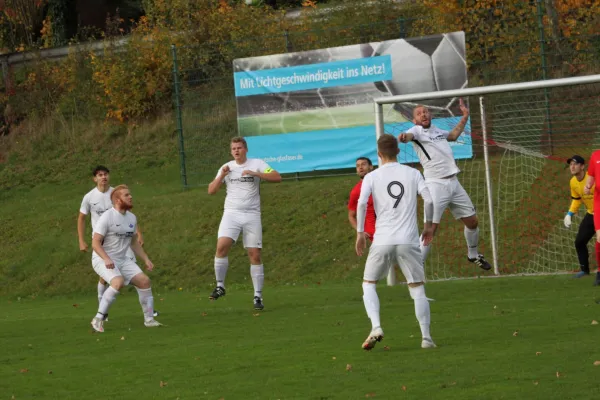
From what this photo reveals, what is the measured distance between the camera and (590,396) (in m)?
7.05

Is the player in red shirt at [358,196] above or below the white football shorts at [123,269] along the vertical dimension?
above

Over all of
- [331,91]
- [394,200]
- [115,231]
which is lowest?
[115,231]

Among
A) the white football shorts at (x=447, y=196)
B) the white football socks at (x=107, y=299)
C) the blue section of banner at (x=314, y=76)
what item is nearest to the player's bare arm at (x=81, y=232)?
the white football socks at (x=107, y=299)

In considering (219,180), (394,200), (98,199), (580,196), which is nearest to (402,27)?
(580,196)

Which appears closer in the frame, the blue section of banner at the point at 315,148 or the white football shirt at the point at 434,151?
the white football shirt at the point at 434,151

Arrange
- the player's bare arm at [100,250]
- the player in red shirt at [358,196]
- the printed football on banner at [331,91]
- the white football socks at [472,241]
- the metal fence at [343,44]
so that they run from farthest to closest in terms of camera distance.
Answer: the metal fence at [343,44] < the printed football on banner at [331,91] < the white football socks at [472,241] < the player in red shirt at [358,196] < the player's bare arm at [100,250]

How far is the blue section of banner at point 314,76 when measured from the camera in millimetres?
23625

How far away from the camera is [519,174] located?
2045 centimetres

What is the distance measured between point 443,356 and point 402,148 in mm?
10591

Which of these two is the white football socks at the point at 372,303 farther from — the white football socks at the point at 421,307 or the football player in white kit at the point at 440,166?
the football player in white kit at the point at 440,166

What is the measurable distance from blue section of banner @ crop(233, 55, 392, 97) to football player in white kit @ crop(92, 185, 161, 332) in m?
11.4

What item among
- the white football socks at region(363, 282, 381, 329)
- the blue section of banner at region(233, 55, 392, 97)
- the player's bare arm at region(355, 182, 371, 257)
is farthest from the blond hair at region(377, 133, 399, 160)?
the blue section of banner at region(233, 55, 392, 97)

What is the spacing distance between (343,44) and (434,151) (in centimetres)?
1248

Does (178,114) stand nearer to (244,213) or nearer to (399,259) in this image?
(244,213)
